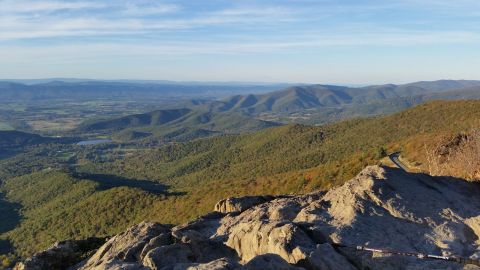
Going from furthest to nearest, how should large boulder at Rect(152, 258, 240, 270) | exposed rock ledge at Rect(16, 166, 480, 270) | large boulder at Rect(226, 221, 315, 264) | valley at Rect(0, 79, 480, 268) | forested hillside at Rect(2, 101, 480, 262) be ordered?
forested hillside at Rect(2, 101, 480, 262)
valley at Rect(0, 79, 480, 268)
large boulder at Rect(226, 221, 315, 264)
exposed rock ledge at Rect(16, 166, 480, 270)
large boulder at Rect(152, 258, 240, 270)

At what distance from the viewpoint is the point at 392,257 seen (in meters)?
14.7

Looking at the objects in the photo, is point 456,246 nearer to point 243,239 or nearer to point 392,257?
point 392,257

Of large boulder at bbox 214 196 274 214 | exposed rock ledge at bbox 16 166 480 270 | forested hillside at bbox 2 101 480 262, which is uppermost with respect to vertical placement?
exposed rock ledge at bbox 16 166 480 270

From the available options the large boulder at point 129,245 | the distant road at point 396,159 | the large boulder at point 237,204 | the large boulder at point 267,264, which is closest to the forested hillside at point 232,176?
the distant road at point 396,159

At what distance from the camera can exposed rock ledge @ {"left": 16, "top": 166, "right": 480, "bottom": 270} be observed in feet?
46.0

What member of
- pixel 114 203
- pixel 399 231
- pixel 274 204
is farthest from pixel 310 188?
pixel 114 203

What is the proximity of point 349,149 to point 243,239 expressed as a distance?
320ft

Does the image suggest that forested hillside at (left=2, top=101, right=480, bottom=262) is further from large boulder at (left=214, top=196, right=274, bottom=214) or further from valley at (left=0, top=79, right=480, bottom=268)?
large boulder at (left=214, top=196, right=274, bottom=214)

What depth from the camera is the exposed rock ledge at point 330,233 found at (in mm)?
14031

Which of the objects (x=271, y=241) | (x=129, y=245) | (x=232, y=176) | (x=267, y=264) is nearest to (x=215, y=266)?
(x=267, y=264)

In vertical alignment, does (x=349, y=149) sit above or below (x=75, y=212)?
above

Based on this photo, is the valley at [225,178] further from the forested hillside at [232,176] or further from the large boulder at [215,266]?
the large boulder at [215,266]

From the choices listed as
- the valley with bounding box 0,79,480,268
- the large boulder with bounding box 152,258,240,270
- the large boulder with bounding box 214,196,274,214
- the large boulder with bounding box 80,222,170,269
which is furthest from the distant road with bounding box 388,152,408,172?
the large boulder with bounding box 152,258,240,270

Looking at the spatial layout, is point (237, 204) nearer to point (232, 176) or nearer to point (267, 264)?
point (267, 264)
